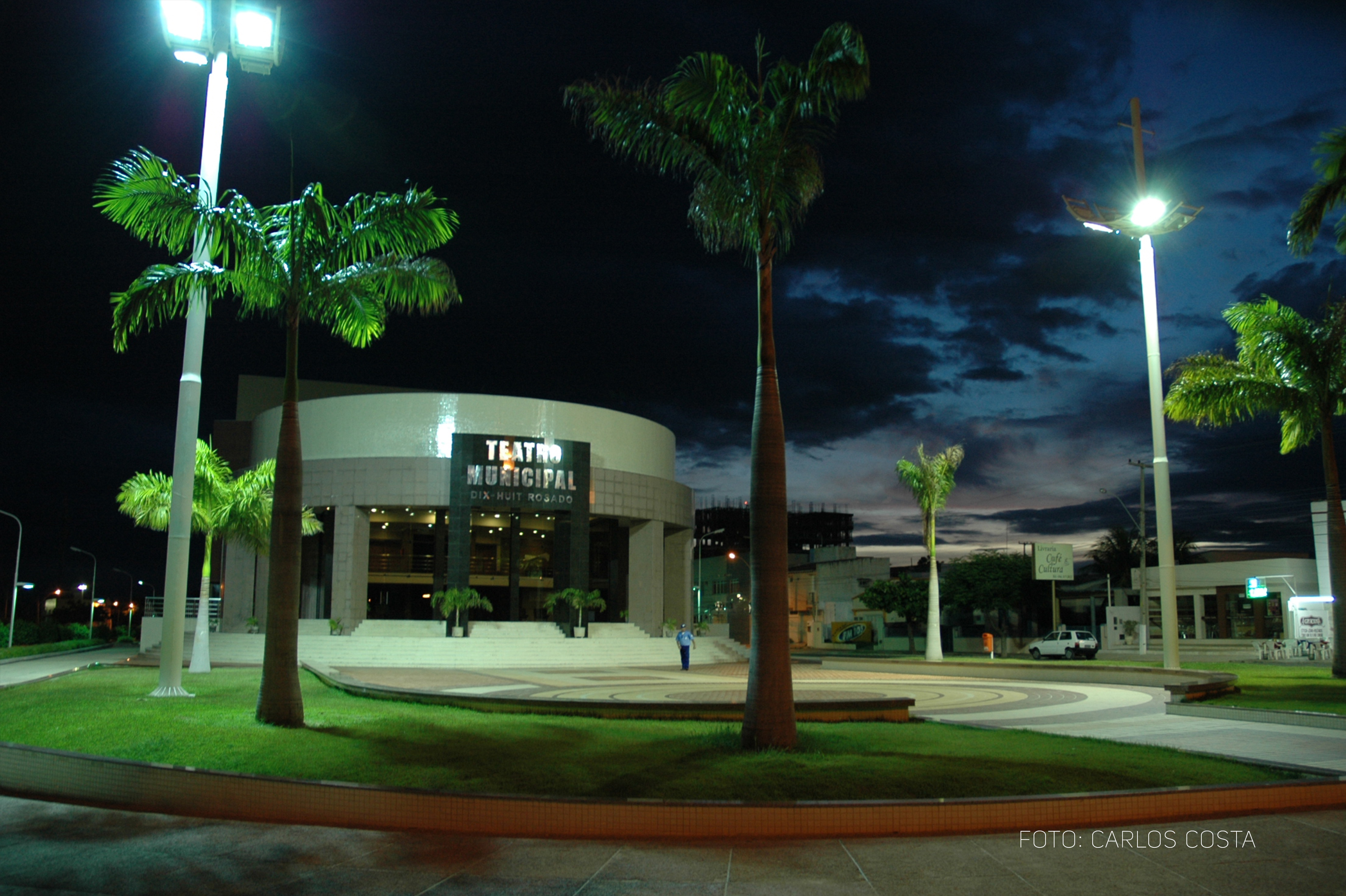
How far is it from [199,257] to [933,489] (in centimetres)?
3222

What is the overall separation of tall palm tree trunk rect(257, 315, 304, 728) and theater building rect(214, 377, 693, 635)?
32327 millimetres

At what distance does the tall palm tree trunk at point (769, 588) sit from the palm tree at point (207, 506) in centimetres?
1889

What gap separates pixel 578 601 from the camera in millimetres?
45906

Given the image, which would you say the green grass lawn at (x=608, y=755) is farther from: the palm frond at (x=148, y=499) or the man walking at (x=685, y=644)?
the man walking at (x=685, y=644)

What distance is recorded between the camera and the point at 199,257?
16.3m

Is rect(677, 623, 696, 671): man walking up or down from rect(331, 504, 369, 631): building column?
down

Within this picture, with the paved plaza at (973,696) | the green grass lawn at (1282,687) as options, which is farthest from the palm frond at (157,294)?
the green grass lawn at (1282,687)

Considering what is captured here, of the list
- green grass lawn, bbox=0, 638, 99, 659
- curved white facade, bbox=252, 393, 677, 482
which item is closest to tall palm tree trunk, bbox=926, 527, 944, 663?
curved white facade, bbox=252, 393, 677, 482

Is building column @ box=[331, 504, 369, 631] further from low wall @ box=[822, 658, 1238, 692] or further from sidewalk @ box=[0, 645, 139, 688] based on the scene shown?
low wall @ box=[822, 658, 1238, 692]

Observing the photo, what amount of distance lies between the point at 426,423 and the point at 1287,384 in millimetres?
38632

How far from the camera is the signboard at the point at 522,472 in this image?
1893 inches

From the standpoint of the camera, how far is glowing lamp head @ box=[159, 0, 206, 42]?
16.0m

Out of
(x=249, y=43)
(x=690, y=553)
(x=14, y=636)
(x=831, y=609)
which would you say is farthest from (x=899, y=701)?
(x=831, y=609)

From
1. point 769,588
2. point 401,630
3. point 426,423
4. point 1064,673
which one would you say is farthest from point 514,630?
point 769,588
